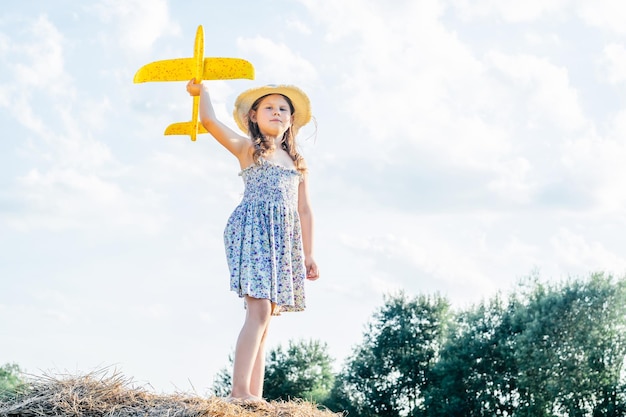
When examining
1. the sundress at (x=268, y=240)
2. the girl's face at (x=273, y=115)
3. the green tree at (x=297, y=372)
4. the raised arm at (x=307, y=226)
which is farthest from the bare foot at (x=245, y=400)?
the green tree at (x=297, y=372)

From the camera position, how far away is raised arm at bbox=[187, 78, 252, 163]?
544 cm

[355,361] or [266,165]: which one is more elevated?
[355,361]

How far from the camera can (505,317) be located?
2578 centimetres

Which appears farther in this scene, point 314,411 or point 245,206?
point 245,206

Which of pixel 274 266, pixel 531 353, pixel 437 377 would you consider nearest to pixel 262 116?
pixel 274 266

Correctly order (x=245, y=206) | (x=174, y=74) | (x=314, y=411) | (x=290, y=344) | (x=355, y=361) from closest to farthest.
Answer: (x=314, y=411) → (x=245, y=206) → (x=174, y=74) → (x=355, y=361) → (x=290, y=344)

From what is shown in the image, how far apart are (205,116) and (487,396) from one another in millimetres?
21503

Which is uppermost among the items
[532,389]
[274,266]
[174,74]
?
[532,389]

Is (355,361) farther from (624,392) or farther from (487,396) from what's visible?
(624,392)

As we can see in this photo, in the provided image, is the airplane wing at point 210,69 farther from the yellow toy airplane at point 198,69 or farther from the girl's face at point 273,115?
the girl's face at point 273,115

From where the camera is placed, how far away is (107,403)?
174 inches

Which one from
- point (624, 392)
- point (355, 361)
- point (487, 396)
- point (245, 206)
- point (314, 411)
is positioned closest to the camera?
point (314, 411)

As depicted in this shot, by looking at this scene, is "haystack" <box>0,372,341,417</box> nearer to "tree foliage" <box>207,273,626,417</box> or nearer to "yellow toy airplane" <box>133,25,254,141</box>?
"yellow toy airplane" <box>133,25,254,141</box>

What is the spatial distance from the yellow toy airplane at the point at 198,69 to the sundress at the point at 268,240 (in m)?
0.76
